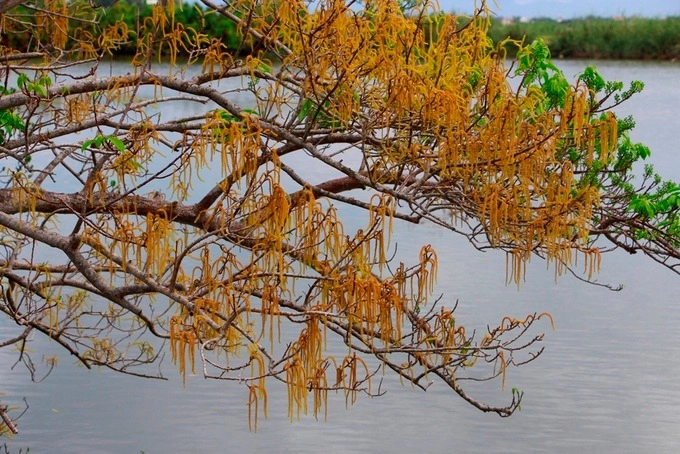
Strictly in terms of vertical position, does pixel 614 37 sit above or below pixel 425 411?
above

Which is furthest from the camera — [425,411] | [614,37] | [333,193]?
[614,37]

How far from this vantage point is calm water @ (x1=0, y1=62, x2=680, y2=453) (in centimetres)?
946

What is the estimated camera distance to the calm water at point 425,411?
9461mm

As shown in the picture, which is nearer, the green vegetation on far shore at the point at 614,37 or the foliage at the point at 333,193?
the foliage at the point at 333,193

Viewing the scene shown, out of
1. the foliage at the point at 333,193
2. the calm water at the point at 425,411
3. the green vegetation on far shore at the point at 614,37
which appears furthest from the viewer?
the green vegetation on far shore at the point at 614,37

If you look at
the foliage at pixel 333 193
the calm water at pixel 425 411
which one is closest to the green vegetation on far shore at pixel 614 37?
the calm water at pixel 425 411

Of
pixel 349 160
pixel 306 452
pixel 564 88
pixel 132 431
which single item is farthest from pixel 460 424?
pixel 349 160

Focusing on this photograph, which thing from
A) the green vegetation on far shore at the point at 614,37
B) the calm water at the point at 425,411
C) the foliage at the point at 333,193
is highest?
the green vegetation on far shore at the point at 614,37

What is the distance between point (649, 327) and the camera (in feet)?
42.7

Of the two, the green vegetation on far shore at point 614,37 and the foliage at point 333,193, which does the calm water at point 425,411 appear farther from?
A: the green vegetation on far shore at point 614,37

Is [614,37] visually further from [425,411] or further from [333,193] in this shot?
[333,193]

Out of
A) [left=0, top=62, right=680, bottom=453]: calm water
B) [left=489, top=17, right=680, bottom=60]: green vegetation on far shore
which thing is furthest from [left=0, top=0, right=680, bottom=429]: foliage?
[left=489, top=17, right=680, bottom=60]: green vegetation on far shore

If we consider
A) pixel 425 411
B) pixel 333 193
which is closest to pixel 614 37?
pixel 425 411

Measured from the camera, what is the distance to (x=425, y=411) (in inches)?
407
